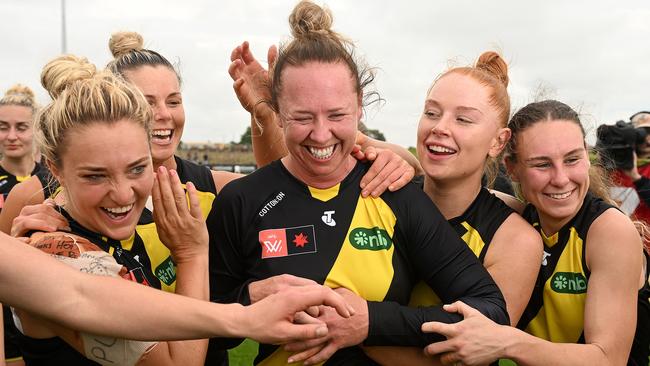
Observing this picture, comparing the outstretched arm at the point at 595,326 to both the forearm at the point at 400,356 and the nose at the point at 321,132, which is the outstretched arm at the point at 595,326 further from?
the nose at the point at 321,132

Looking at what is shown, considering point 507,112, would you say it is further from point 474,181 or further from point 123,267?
point 123,267

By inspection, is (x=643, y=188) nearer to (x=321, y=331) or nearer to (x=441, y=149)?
(x=441, y=149)

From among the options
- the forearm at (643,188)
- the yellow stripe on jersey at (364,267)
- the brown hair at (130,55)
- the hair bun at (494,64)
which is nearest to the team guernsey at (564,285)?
the hair bun at (494,64)

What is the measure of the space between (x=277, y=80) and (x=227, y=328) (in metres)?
1.26

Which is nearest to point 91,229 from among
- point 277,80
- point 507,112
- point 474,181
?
point 277,80

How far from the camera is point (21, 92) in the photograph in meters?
7.26

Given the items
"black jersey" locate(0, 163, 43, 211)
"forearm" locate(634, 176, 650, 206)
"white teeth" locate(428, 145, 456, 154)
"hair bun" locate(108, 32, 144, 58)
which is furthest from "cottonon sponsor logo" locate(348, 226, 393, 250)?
"black jersey" locate(0, 163, 43, 211)

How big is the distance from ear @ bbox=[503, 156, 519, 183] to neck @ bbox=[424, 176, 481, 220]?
273 mm

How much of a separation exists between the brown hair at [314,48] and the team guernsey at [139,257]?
0.75 m

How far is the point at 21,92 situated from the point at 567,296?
6339 mm

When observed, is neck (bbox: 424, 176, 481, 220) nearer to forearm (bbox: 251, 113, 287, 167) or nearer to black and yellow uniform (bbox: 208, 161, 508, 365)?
black and yellow uniform (bbox: 208, 161, 508, 365)

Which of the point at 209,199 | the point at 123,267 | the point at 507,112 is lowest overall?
the point at 123,267

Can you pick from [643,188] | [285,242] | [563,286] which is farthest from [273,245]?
[643,188]

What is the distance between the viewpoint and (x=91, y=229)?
8.32 ft
